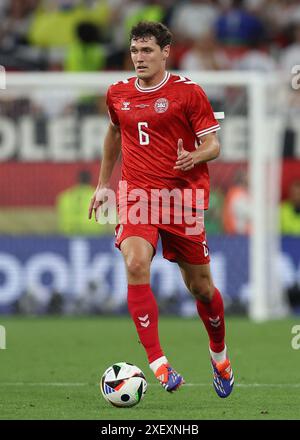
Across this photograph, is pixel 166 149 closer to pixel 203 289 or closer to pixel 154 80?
pixel 154 80

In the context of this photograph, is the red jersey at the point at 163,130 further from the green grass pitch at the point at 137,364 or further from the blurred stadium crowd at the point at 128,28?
the blurred stadium crowd at the point at 128,28

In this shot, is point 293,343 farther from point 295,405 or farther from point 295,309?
point 295,405

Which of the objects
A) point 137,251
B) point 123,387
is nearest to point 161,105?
Answer: point 137,251

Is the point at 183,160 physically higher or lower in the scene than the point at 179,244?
higher

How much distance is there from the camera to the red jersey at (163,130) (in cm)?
770

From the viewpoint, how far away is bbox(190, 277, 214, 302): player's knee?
781 cm

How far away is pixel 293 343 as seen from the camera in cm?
1130

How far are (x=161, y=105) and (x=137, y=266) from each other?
3.70ft

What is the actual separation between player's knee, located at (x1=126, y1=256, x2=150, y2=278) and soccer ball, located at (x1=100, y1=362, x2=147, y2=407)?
1.99ft

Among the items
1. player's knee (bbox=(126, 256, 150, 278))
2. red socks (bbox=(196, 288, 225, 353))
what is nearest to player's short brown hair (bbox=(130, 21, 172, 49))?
player's knee (bbox=(126, 256, 150, 278))

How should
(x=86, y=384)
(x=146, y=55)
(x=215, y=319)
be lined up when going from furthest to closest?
1. (x=86, y=384)
2. (x=215, y=319)
3. (x=146, y=55)

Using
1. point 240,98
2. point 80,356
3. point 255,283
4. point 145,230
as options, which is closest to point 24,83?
point 240,98

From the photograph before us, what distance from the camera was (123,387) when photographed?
717 cm

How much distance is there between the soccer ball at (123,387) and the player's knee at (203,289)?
84cm
